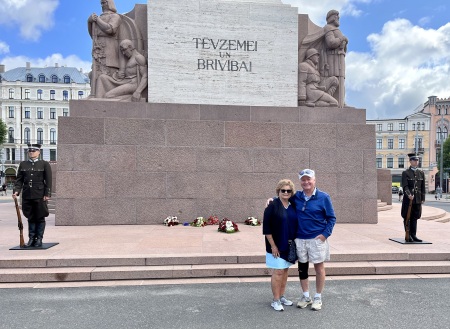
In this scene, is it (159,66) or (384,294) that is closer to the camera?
(384,294)

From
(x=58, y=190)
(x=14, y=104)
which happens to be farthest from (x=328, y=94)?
(x=14, y=104)

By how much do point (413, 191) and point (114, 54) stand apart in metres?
9.14

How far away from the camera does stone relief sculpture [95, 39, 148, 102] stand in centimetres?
1015

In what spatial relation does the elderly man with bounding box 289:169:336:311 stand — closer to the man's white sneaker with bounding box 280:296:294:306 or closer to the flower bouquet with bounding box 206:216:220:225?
the man's white sneaker with bounding box 280:296:294:306

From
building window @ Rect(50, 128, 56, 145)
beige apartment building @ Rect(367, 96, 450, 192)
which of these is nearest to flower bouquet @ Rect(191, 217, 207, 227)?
beige apartment building @ Rect(367, 96, 450, 192)

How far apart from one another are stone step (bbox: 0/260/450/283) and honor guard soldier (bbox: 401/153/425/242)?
4.41 ft

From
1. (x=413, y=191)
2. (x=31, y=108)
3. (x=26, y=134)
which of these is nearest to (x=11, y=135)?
(x=26, y=134)

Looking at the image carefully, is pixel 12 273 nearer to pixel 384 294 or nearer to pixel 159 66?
pixel 384 294

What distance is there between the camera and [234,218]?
9.91 metres

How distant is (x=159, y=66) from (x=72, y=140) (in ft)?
11.0

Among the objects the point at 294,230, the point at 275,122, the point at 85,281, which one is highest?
the point at 275,122

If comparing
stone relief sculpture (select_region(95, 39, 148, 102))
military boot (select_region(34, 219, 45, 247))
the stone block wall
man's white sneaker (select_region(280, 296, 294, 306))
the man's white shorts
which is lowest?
man's white sneaker (select_region(280, 296, 294, 306))

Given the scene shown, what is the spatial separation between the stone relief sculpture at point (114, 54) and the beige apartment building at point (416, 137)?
6514 cm

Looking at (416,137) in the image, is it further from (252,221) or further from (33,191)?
(33,191)
